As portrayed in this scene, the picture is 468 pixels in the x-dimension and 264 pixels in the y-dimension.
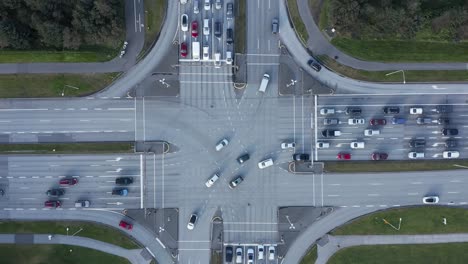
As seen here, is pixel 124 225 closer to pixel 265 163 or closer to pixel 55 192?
pixel 55 192

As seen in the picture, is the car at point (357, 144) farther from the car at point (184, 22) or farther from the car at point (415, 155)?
the car at point (184, 22)

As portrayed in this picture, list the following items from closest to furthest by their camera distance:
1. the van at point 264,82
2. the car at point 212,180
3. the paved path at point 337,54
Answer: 1. the van at point 264,82
2. the car at point 212,180
3. the paved path at point 337,54

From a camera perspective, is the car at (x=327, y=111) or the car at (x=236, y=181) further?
the car at (x=327, y=111)

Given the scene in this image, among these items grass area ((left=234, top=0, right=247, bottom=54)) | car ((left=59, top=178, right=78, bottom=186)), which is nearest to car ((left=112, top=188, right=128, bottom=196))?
car ((left=59, top=178, right=78, bottom=186))

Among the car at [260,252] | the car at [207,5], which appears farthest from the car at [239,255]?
the car at [207,5]

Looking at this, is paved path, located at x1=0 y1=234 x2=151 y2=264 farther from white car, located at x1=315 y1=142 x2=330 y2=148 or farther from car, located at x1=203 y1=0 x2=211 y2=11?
car, located at x1=203 y1=0 x2=211 y2=11

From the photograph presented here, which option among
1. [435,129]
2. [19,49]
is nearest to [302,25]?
[435,129]

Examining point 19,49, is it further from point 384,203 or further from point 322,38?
point 384,203

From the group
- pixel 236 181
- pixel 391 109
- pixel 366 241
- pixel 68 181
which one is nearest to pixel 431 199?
pixel 366 241
